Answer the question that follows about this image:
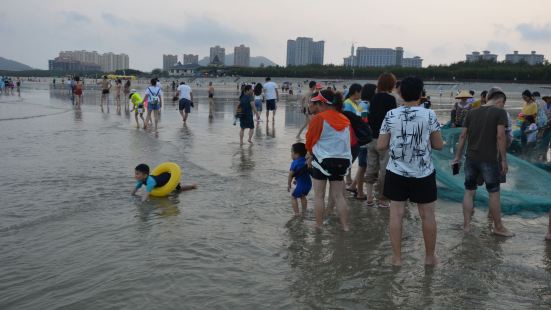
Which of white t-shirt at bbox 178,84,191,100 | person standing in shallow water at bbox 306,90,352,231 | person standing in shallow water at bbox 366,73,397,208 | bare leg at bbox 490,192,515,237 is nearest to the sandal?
person standing in shallow water at bbox 366,73,397,208

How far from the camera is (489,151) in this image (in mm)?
5750

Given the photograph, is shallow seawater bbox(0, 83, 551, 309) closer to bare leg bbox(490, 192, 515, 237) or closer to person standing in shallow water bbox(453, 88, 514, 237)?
bare leg bbox(490, 192, 515, 237)

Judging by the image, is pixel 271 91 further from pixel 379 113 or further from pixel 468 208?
pixel 468 208

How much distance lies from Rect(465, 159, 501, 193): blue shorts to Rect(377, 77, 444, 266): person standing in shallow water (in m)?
1.61

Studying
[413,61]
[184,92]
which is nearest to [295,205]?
[184,92]

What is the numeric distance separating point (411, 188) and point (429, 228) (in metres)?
0.48

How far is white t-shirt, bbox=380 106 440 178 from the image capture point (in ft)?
14.7

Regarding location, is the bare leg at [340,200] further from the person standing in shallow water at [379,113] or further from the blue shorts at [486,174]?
the blue shorts at [486,174]

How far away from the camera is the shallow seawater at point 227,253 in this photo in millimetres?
3998

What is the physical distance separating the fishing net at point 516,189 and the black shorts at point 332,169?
2851mm

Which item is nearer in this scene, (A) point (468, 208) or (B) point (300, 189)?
(A) point (468, 208)

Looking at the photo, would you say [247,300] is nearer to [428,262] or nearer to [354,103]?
[428,262]

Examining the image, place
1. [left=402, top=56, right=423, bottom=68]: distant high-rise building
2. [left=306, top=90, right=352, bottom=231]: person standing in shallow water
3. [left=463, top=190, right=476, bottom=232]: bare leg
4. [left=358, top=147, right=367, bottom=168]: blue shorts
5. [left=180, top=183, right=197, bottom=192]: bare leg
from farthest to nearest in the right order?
[left=402, top=56, right=423, bottom=68]: distant high-rise building → [left=180, top=183, right=197, bottom=192]: bare leg → [left=358, top=147, right=367, bottom=168]: blue shorts → [left=463, top=190, right=476, bottom=232]: bare leg → [left=306, top=90, right=352, bottom=231]: person standing in shallow water

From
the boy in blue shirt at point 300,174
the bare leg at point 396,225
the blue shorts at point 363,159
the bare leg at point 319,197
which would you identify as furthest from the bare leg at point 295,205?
the bare leg at point 396,225
